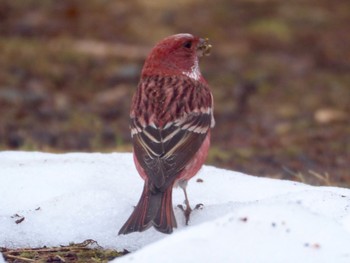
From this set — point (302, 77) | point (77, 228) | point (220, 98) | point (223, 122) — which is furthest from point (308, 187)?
point (302, 77)

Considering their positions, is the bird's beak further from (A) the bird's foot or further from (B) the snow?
(A) the bird's foot

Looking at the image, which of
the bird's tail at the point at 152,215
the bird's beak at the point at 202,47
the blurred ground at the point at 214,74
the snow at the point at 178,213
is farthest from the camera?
the blurred ground at the point at 214,74

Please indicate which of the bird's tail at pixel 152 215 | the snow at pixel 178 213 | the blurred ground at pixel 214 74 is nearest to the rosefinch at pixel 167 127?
the bird's tail at pixel 152 215

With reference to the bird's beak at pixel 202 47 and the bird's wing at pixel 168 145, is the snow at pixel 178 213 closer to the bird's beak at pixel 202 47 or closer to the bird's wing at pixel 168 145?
the bird's wing at pixel 168 145

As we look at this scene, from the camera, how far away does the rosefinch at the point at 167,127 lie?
Answer: 17.2ft

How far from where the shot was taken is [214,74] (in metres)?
12.2

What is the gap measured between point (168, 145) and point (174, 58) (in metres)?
1.07

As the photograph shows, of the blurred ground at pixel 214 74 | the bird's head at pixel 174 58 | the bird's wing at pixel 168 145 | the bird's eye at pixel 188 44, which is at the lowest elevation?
the blurred ground at pixel 214 74

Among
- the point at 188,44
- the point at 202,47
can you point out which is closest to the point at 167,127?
the point at 188,44

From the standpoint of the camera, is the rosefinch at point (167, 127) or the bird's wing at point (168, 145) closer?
the rosefinch at point (167, 127)

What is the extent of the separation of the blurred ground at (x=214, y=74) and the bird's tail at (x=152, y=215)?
116 inches

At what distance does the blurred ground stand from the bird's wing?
2.45 meters

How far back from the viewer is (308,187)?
6055 mm

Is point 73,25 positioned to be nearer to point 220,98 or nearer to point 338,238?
point 220,98
